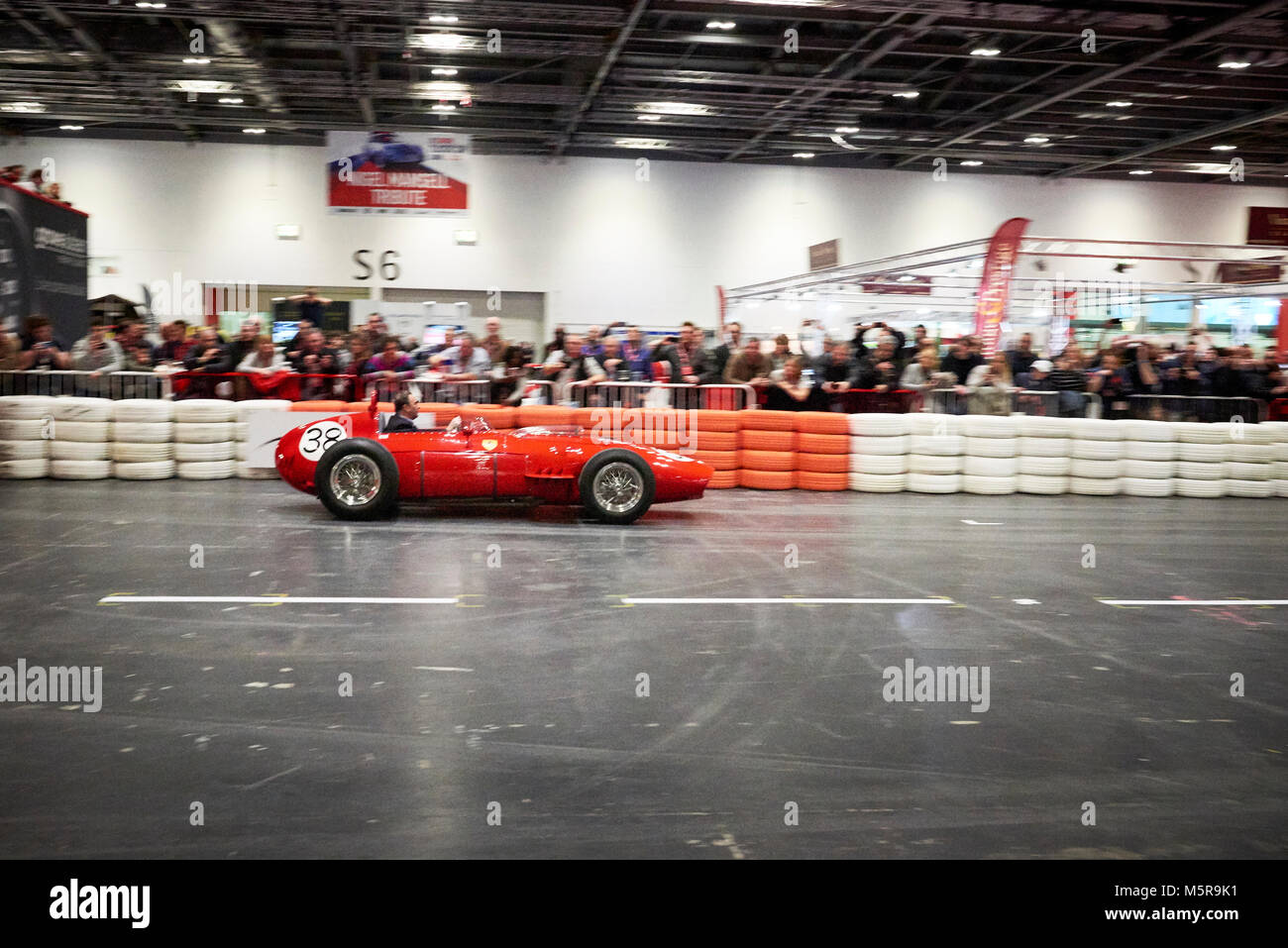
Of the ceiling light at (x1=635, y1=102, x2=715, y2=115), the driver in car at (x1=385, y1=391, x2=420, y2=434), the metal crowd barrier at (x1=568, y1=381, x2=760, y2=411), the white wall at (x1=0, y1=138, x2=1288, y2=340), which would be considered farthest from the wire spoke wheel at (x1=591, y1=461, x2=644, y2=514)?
the white wall at (x1=0, y1=138, x2=1288, y2=340)

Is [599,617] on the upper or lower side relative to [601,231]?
lower

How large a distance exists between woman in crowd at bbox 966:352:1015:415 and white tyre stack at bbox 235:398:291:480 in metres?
9.14

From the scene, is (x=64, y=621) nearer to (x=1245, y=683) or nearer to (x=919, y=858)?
(x=919, y=858)

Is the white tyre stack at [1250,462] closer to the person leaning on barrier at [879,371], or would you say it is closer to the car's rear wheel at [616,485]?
the person leaning on barrier at [879,371]

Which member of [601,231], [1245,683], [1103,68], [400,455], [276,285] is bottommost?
[1245,683]

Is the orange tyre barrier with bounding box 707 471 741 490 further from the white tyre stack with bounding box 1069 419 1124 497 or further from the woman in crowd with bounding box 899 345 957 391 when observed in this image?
the white tyre stack with bounding box 1069 419 1124 497

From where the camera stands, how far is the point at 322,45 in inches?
660

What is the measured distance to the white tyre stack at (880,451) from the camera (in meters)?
12.7

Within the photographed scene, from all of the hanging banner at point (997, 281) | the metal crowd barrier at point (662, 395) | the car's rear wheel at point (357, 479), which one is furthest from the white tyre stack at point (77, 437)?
the hanging banner at point (997, 281)
